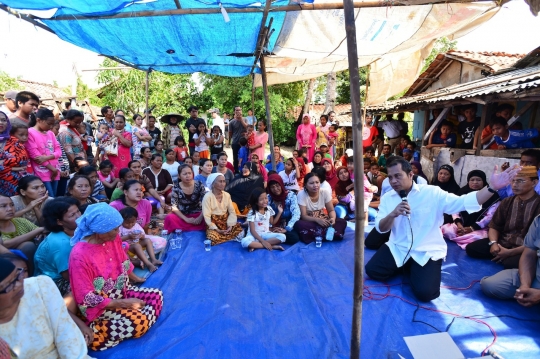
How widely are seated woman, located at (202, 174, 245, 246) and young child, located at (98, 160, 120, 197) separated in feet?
6.62

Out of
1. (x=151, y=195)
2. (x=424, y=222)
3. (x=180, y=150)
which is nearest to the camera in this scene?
(x=424, y=222)

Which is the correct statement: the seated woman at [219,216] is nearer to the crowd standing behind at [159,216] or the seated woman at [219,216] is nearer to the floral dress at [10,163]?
the crowd standing behind at [159,216]

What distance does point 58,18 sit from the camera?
12.3ft

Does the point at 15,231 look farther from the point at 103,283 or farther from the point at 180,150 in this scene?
the point at 180,150

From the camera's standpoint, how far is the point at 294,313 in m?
2.83

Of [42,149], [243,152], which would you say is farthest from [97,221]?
[243,152]

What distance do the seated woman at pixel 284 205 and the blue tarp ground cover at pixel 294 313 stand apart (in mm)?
781

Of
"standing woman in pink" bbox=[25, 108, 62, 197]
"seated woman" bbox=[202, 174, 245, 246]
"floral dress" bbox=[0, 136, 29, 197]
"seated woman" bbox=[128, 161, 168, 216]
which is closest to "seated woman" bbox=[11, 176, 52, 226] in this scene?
"floral dress" bbox=[0, 136, 29, 197]

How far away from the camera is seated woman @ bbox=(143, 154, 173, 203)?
5.94 meters

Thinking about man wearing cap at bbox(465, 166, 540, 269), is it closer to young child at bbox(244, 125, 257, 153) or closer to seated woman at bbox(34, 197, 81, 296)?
seated woman at bbox(34, 197, 81, 296)

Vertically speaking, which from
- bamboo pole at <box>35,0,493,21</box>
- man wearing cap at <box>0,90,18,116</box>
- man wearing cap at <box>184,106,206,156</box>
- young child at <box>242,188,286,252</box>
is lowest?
young child at <box>242,188,286,252</box>

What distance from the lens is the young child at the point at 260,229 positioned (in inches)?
168

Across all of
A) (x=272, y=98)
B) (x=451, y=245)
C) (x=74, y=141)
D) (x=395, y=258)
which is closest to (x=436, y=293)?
(x=395, y=258)

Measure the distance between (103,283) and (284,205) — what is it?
3.18m
